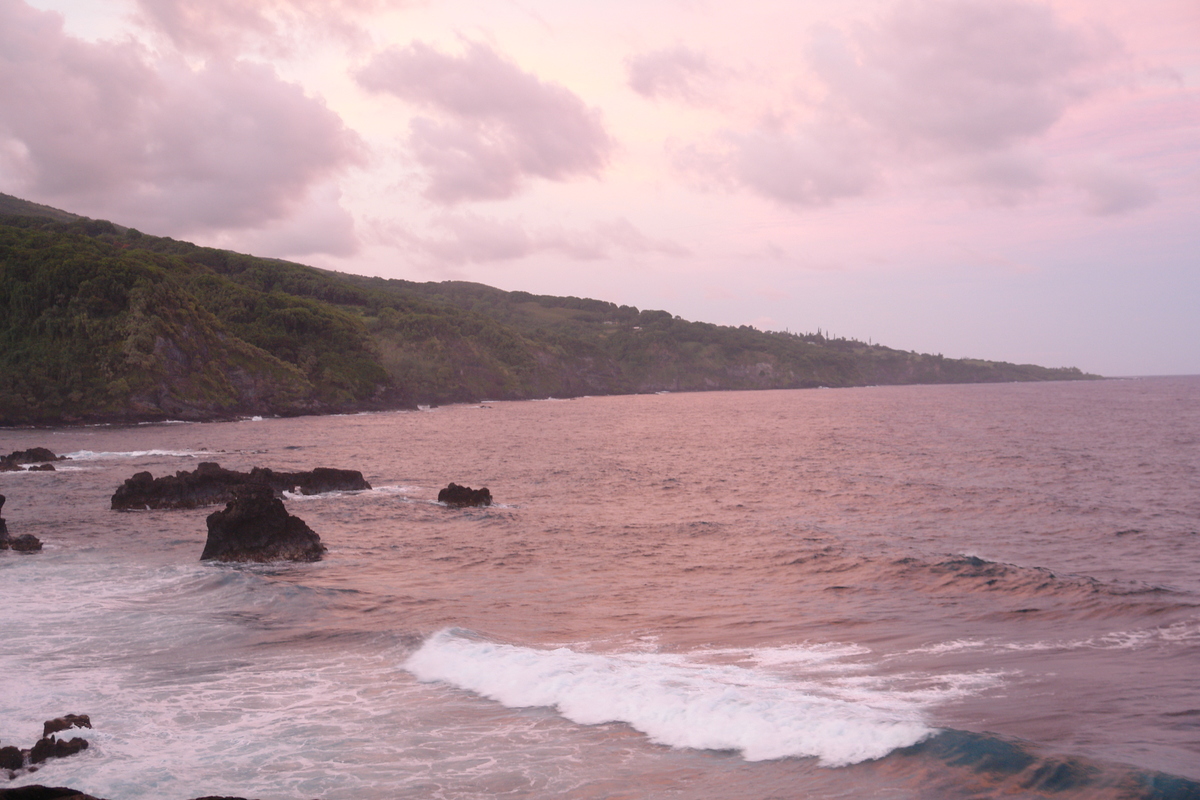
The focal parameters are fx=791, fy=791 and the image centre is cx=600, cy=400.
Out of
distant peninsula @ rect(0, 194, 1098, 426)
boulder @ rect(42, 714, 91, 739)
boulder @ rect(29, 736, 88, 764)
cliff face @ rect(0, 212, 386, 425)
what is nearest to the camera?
boulder @ rect(29, 736, 88, 764)

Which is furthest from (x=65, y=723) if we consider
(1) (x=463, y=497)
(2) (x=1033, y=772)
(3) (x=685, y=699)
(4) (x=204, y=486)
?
(4) (x=204, y=486)

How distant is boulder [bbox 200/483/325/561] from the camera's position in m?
20.1

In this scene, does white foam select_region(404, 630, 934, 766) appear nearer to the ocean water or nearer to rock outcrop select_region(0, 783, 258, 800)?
the ocean water

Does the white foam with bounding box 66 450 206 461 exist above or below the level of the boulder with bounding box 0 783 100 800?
below

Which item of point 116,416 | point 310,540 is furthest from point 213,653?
point 116,416

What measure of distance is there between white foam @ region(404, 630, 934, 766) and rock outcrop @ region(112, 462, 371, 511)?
54.8 feet

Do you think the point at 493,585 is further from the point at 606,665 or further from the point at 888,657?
the point at 888,657

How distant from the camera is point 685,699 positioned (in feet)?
33.1

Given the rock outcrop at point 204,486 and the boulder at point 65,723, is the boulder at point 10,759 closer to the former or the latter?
the boulder at point 65,723

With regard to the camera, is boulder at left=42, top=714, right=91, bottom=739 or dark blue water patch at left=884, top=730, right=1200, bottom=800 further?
boulder at left=42, top=714, right=91, bottom=739

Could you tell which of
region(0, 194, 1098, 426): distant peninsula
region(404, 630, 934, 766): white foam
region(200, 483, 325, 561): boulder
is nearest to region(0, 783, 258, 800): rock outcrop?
region(404, 630, 934, 766): white foam

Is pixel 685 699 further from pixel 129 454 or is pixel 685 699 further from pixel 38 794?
pixel 129 454

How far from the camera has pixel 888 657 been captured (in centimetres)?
1220

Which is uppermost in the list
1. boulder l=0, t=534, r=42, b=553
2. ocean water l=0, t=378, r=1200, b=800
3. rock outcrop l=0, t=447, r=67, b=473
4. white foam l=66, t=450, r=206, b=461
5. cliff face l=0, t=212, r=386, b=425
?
cliff face l=0, t=212, r=386, b=425
